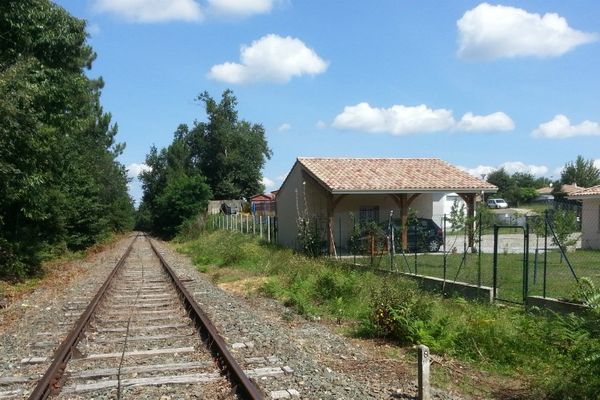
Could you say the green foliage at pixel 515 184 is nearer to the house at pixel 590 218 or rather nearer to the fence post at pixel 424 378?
the house at pixel 590 218

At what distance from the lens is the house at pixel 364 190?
2667 cm

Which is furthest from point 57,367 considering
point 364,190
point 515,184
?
point 515,184

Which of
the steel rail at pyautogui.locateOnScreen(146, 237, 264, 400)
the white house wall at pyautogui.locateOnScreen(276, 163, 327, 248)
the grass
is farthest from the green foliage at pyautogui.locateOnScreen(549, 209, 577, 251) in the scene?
the white house wall at pyautogui.locateOnScreen(276, 163, 327, 248)

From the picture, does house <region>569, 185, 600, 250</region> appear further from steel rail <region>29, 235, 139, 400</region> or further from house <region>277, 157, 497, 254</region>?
steel rail <region>29, 235, 139, 400</region>

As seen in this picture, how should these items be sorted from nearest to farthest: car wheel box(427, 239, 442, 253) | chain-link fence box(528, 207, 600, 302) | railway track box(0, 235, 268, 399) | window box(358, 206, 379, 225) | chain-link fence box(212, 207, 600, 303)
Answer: railway track box(0, 235, 268, 399), chain-link fence box(528, 207, 600, 302), chain-link fence box(212, 207, 600, 303), car wheel box(427, 239, 442, 253), window box(358, 206, 379, 225)

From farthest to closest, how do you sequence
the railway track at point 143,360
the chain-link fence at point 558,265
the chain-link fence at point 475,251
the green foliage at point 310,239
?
the green foliage at point 310,239 → the chain-link fence at point 475,251 → the chain-link fence at point 558,265 → the railway track at point 143,360

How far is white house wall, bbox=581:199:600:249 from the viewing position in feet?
88.9

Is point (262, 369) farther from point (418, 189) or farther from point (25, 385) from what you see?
point (418, 189)

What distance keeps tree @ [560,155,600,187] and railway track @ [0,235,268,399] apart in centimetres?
9846

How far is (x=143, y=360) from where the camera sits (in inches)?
285

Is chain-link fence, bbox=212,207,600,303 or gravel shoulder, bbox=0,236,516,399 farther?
chain-link fence, bbox=212,207,600,303

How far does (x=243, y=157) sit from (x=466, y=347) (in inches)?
3014

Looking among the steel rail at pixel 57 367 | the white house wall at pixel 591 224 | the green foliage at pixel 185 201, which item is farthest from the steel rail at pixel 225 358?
the green foliage at pixel 185 201

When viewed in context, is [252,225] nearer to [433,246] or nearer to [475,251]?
[433,246]
